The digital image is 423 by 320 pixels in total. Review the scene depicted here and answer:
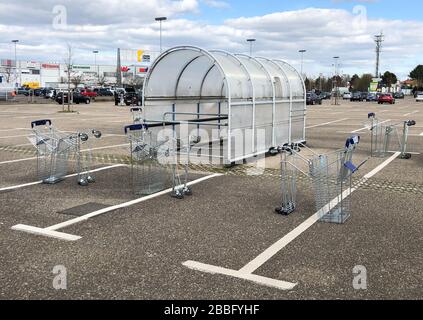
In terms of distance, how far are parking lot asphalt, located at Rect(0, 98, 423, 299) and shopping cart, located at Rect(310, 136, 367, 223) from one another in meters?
0.22

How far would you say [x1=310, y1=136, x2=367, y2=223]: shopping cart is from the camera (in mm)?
6375

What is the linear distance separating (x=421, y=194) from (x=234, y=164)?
4.33 meters

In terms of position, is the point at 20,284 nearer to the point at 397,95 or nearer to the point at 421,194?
the point at 421,194

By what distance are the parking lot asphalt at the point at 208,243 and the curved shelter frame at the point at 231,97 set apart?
238 centimetres

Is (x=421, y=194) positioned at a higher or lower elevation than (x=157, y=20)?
lower

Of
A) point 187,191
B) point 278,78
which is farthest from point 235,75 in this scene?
point 187,191

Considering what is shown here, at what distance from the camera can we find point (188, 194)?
8.15 m

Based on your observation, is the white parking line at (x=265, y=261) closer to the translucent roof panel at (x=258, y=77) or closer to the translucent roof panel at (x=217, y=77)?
the translucent roof panel at (x=217, y=77)

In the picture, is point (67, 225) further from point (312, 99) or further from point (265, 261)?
point (312, 99)

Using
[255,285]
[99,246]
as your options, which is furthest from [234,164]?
[255,285]

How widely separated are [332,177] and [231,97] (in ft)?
15.0

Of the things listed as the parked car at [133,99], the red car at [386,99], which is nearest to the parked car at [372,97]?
the red car at [386,99]
